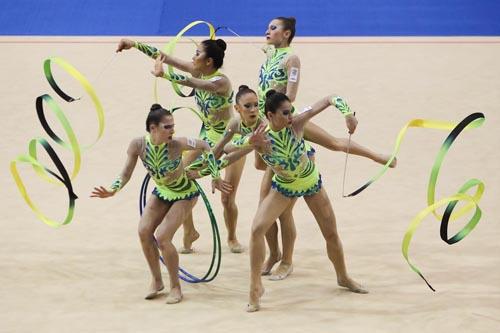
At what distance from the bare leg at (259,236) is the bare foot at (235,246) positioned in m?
1.15

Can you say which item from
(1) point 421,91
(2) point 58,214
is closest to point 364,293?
(2) point 58,214

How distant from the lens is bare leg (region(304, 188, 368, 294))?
17.0 ft

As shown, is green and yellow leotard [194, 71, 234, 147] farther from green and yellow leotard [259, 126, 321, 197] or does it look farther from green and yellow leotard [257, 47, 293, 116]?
green and yellow leotard [259, 126, 321, 197]

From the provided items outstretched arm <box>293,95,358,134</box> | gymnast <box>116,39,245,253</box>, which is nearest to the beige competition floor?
gymnast <box>116,39,245,253</box>

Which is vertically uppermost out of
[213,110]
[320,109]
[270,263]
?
[213,110]

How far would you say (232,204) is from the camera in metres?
6.25

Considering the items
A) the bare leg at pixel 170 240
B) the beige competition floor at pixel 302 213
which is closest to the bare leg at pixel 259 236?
the beige competition floor at pixel 302 213

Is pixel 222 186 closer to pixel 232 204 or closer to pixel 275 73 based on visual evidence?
pixel 275 73

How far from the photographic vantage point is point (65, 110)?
9.34 m

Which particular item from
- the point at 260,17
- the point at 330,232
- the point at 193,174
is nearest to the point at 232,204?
the point at 193,174

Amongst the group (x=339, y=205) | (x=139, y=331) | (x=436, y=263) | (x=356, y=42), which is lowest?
(x=139, y=331)

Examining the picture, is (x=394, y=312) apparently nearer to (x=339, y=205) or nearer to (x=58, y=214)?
(x=339, y=205)

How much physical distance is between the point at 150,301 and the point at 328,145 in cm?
148

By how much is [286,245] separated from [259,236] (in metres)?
0.75
